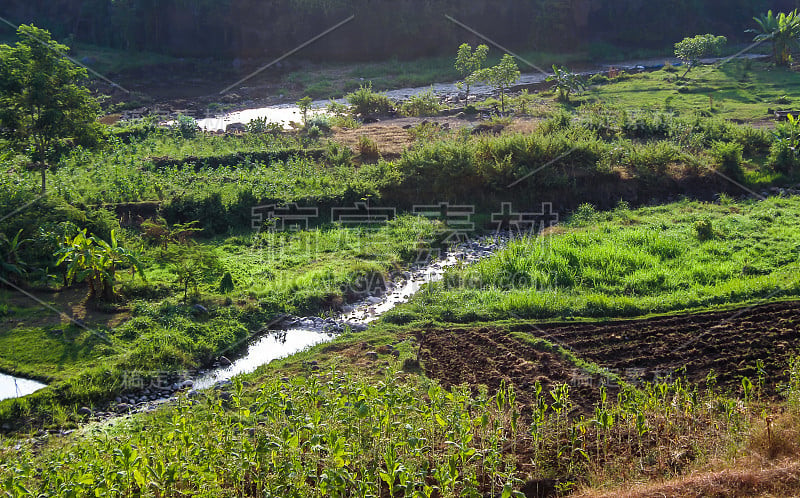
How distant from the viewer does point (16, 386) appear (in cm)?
830

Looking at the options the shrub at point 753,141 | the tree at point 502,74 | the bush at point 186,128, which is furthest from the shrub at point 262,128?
the shrub at point 753,141

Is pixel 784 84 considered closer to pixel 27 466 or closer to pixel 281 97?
pixel 281 97

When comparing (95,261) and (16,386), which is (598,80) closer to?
(95,261)

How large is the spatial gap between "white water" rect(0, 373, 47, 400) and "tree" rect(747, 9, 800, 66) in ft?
96.4

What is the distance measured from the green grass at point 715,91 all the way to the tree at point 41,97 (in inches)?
675

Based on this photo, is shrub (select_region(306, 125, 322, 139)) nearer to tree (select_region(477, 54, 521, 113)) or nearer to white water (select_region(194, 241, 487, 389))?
tree (select_region(477, 54, 521, 113))

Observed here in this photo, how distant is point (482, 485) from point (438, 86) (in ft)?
85.6

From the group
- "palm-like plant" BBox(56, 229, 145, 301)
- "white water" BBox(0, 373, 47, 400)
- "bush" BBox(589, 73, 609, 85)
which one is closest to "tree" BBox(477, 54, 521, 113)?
"bush" BBox(589, 73, 609, 85)

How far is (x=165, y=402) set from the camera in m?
8.20

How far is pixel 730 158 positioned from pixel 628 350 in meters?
9.07

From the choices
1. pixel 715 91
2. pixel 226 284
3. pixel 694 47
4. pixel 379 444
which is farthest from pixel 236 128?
pixel 694 47

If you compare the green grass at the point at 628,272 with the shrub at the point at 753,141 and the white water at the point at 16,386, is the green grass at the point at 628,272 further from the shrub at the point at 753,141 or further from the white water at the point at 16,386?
the white water at the point at 16,386

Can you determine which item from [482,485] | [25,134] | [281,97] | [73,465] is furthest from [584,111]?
[73,465]

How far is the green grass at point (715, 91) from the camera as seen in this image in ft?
72.9
